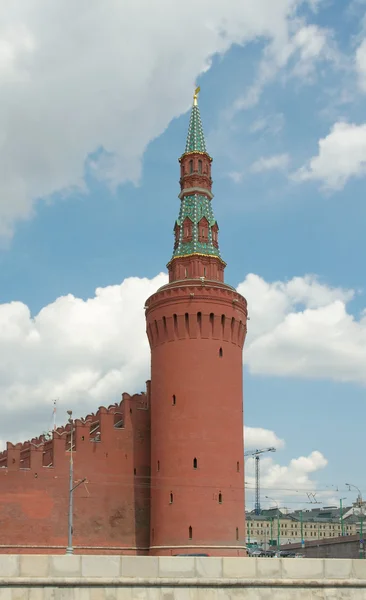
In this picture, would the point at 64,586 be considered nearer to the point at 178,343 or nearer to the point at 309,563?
the point at 309,563

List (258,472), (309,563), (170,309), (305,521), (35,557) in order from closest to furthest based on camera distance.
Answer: (35,557)
(309,563)
(170,309)
(305,521)
(258,472)

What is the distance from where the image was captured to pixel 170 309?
4731 centimetres

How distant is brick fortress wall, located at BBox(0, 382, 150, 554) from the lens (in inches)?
1698

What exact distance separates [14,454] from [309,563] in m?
27.8

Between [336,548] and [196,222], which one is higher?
[196,222]

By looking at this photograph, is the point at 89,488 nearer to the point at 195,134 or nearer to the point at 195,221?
the point at 195,221

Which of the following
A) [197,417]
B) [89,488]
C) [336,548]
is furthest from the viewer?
[336,548]

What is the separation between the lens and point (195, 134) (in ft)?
179

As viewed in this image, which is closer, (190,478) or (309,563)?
(309,563)

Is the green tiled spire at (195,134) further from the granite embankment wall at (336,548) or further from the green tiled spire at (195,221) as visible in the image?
the granite embankment wall at (336,548)

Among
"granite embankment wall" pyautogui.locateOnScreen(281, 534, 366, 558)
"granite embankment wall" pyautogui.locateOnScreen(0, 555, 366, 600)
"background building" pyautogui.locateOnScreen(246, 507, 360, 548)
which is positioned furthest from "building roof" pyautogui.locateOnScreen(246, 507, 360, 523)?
"granite embankment wall" pyautogui.locateOnScreen(0, 555, 366, 600)

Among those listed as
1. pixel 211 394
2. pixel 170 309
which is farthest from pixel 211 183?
pixel 211 394

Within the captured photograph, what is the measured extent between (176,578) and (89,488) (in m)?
26.0

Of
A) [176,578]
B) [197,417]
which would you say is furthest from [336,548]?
[176,578]
